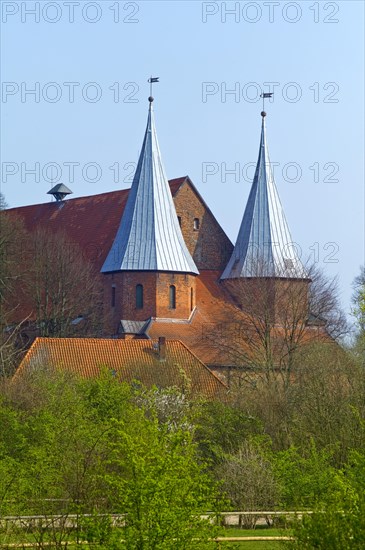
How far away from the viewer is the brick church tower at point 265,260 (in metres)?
56.5

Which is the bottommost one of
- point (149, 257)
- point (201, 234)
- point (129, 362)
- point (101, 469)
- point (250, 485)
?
point (250, 485)

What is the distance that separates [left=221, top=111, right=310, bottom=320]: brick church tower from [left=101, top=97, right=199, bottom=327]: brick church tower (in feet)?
7.95

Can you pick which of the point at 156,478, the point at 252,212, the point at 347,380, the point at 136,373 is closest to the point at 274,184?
the point at 252,212

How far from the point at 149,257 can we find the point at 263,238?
19.5 feet

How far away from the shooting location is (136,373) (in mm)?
43188

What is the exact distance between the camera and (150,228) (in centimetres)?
5719

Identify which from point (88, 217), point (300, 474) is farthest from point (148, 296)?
point (300, 474)

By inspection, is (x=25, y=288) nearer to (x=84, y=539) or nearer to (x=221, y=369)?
(x=221, y=369)

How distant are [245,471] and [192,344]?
28685mm

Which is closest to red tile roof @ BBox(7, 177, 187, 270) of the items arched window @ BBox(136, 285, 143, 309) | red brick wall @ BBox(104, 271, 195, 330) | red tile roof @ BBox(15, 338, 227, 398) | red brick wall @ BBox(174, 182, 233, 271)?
red brick wall @ BBox(174, 182, 233, 271)

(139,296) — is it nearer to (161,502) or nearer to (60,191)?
(60,191)

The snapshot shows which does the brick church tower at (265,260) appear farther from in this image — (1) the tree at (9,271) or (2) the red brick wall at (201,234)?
(1) the tree at (9,271)

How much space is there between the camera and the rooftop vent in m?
68.8

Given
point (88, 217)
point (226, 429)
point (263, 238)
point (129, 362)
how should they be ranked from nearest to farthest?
point (226, 429) → point (129, 362) → point (263, 238) → point (88, 217)
